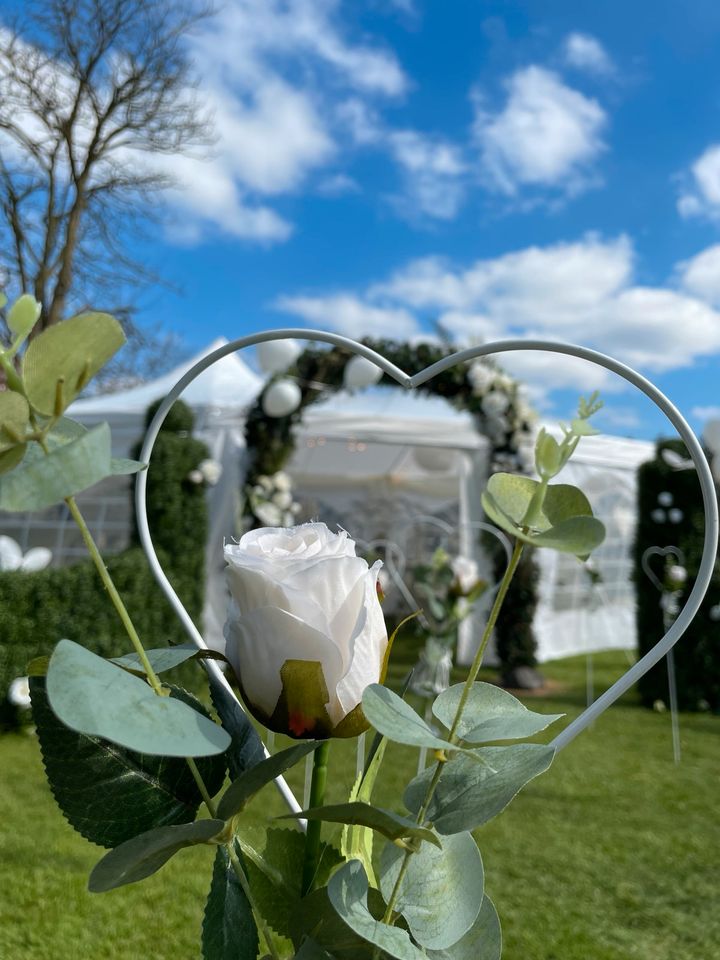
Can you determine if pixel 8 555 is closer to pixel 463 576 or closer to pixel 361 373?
pixel 361 373

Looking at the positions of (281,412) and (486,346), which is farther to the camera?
(281,412)

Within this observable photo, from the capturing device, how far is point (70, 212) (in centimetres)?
1106

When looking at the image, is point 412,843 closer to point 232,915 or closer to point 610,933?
point 232,915

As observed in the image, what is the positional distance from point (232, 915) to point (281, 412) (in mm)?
5918

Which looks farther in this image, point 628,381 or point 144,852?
point 628,381

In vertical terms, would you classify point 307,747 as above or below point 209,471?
above

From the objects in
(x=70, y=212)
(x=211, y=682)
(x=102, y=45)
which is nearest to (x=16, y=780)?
(x=211, y=682)

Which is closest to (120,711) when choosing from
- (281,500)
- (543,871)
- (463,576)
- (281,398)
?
(543,871)

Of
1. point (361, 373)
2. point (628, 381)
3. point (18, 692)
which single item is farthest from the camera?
point (361, 373)

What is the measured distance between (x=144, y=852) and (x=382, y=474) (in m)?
10.4

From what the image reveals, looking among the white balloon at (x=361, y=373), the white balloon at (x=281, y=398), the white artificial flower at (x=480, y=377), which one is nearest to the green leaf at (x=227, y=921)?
the white balloon at (x=361, y=373)

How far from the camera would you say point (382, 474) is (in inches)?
424

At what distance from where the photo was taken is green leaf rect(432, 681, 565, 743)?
0.41 meters

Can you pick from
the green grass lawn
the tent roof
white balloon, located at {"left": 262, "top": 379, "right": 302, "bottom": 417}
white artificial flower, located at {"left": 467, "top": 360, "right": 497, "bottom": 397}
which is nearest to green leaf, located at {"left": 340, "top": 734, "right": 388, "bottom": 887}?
the green grass lawn
